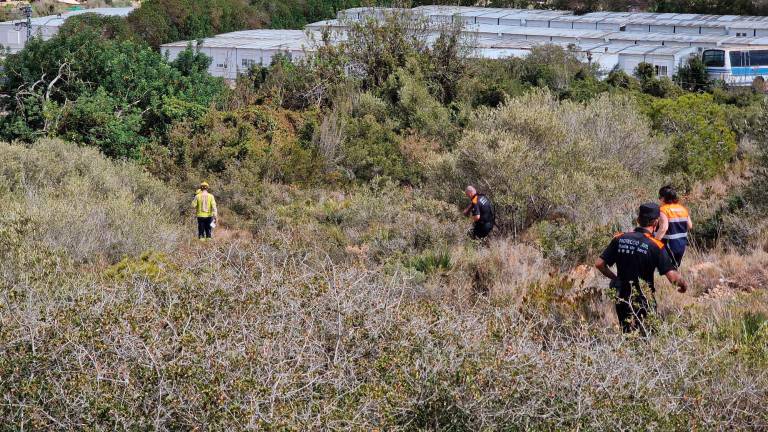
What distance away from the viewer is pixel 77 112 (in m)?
19.9

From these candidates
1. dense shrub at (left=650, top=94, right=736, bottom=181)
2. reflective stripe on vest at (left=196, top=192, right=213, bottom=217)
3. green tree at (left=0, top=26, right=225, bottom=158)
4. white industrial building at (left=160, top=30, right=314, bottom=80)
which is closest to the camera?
reflective stripe on vest at (left=196, top=192, right=213, bottom=217)

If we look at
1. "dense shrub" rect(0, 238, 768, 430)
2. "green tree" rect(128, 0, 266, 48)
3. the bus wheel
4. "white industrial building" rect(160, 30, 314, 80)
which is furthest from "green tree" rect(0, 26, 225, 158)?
"green tree" rect(128, 0, 266, 48)

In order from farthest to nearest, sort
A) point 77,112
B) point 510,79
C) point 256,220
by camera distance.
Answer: point 510,79 < point 77,112 < point 256,220

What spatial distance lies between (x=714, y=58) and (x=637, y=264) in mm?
30778

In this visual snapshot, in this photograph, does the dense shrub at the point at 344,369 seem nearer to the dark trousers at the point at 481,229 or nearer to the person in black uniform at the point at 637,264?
the person in black uniform at the point at 637,264

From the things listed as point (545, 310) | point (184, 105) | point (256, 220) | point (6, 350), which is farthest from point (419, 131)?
point (6, 350)

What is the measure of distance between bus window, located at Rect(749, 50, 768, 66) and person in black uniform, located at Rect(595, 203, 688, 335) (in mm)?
31181

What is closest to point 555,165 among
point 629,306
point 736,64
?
point 629,306

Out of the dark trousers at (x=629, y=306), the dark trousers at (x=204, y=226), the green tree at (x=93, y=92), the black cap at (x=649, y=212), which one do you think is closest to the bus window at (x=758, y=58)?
the green tree at (x=93, y=92)

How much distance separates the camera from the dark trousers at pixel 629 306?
6672 millimetres

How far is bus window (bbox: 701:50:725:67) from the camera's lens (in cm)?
3503

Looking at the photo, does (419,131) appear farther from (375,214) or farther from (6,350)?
(6,350)

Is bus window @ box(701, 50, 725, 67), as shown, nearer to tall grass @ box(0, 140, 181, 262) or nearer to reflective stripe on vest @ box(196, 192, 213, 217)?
tall grass @ box(0, 140, 181, 262)

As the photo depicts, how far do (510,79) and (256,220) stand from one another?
45.3 feet
